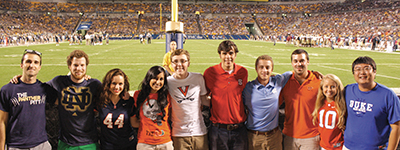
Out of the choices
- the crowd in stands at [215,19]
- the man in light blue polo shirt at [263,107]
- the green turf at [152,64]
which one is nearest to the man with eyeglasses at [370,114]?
the man in light blue polo shirt at [263,107]

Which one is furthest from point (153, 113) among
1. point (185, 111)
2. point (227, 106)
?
point (227, 106)

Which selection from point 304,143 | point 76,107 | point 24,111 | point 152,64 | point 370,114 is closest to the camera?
point 370,114

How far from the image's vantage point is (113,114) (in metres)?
2.95

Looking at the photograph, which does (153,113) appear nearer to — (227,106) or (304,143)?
(227,106)

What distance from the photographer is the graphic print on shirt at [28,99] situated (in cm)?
269

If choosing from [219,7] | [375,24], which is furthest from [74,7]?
[375,24]

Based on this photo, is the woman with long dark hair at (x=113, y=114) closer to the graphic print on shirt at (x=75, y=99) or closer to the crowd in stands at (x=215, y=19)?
the graphic print on shirt at (x=75, y=99)

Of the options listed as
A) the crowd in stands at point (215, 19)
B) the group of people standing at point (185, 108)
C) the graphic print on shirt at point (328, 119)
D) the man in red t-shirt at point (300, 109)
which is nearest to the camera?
the group of people standing at point (185, 108)

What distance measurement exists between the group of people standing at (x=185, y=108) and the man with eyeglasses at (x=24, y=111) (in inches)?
0.4

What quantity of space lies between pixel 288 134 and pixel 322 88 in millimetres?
770

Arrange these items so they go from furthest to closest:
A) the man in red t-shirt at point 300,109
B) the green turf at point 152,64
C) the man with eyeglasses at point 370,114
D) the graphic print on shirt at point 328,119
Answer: the green turf at point 152,64 < the man in red t-shirt at point 300,109 < the graphic print on shirt at point 328,119 < the man with eyeglasses at point 370,114

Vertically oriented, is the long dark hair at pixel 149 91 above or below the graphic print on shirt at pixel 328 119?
above

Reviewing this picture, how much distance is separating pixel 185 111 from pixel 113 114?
95 centimetres

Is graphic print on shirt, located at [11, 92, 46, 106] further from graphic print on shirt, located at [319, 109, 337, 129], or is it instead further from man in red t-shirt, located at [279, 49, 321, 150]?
graphic print on shirt, located at [319, 109, 337, 129]
